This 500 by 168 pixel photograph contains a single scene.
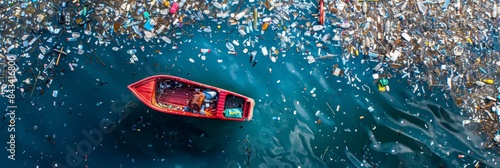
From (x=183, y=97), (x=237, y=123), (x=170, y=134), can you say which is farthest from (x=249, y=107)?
(x=170, y=134)

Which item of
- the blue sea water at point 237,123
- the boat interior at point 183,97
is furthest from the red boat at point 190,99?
the blue sea water at point 237,123

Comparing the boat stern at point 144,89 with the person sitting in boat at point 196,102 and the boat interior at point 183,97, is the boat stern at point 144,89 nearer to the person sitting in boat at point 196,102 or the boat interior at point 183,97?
the boat interior at point 183,97

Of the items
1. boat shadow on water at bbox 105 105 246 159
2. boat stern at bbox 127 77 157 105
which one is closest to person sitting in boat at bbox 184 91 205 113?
boat shadow on water at bbox 105 105 246 159

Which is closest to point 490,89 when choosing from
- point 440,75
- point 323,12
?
point 440,75

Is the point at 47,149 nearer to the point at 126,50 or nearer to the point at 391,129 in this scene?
the point at 126,50

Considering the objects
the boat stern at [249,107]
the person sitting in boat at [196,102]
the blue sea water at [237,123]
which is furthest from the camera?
the blue sea water at [237,123]
